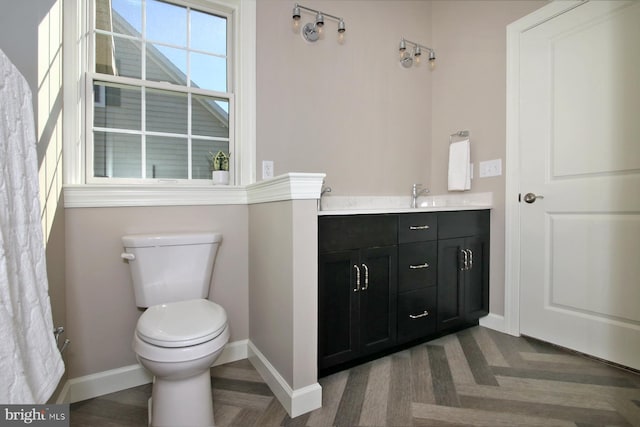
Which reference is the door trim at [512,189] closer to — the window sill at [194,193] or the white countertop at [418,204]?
the white countertop at [418,204]

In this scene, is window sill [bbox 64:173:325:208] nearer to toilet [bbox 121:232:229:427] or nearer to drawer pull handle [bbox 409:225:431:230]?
toilet [bbox 121:232:229:427]

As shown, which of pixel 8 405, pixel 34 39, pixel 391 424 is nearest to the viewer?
pixel 8 405

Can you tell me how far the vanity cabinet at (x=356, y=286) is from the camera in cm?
156

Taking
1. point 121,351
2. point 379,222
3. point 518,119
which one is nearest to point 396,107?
point 518,119

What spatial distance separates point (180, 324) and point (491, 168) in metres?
2.25

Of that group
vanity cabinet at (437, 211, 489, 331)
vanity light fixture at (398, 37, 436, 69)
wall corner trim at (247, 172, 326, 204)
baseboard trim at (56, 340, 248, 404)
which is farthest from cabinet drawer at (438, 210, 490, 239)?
baseboard trim at (56, 340, 248, 404)

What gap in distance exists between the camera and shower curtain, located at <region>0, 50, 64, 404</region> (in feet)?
2.18

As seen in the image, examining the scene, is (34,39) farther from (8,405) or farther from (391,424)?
(391,424)

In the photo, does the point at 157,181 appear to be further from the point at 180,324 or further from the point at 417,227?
the point at 417,227

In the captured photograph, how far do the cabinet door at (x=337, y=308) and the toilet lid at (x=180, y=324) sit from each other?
0.50 metres

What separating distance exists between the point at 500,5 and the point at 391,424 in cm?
273

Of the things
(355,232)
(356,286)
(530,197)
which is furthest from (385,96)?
(356,286)

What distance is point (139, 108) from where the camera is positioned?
5.66 feet

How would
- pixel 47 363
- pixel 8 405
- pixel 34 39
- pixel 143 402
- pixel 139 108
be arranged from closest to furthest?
pixel 8 405, pixel 47 363, pixel 34 39, pixel 143 402, pixel 139 108
